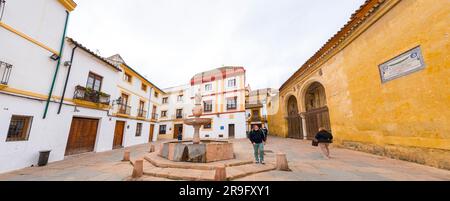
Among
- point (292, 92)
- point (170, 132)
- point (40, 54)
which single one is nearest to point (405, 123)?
point (292, 92)

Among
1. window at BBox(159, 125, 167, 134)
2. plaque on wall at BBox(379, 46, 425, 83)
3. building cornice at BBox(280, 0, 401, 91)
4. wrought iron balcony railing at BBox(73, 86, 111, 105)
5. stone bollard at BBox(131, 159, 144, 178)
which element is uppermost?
building cornice at BBox(280, 0, 401, 91)

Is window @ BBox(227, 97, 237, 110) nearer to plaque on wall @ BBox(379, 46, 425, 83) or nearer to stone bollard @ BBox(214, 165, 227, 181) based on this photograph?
plaque on wall @ BBox(379, 46, 425, 83)

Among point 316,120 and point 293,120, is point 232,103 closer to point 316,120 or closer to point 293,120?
point 293,120

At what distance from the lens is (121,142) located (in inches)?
532

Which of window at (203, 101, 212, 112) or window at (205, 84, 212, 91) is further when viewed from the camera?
window at (205, 84, 212, 91)

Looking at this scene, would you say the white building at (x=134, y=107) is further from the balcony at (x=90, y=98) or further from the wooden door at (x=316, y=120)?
the wooden door at (x=316, y=120)

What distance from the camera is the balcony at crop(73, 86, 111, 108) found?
903 centimetres

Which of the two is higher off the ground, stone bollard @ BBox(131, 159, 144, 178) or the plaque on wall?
the plaque on wall

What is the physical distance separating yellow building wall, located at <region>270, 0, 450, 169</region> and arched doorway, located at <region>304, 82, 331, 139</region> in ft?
7.80

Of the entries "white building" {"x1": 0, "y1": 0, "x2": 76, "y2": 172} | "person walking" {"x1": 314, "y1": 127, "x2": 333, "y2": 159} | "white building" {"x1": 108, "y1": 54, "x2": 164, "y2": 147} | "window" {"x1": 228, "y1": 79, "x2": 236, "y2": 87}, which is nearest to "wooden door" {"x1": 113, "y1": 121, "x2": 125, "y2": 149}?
"white building" {"x1": 108, "y1": 54, "x2": 164, "y2": 147}

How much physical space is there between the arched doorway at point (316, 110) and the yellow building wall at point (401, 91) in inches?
93.6

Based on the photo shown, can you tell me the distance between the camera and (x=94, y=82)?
10.5m
